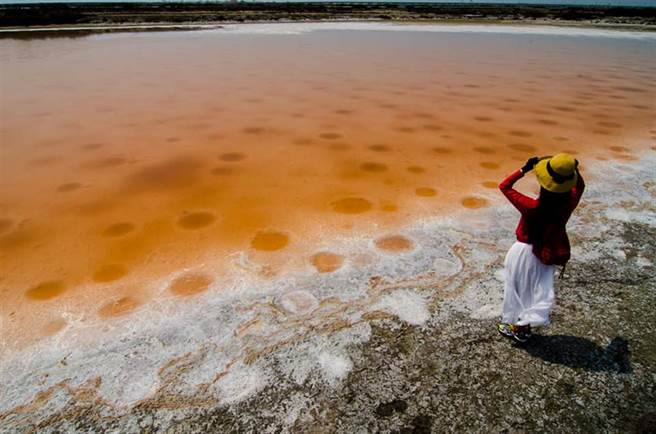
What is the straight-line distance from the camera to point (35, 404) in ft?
→ 6.27

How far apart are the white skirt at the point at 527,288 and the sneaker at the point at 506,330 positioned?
46 millimetres

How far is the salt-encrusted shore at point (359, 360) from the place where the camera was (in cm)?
184

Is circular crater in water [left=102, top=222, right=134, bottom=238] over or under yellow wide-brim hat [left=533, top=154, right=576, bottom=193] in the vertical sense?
under

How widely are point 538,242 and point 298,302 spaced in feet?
4.64

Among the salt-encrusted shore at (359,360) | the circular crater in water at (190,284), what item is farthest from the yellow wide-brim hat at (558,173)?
the circular crater in water at (190,284)

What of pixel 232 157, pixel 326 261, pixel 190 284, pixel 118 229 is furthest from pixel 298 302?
pixel 232 157

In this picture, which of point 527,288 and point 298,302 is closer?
point 527,288

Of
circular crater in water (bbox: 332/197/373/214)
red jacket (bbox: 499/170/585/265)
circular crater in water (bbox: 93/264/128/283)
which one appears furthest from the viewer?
circular crater in water (bbox: 332/197/373/214)

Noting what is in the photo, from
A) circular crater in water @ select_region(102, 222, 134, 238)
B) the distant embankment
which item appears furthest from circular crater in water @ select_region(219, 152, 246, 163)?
the distant embankment

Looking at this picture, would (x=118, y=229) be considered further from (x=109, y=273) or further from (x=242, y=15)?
(x=242, y=15)

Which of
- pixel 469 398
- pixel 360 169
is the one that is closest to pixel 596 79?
pixel 360 169

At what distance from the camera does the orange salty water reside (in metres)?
2.96

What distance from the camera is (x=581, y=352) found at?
2143 millimetres

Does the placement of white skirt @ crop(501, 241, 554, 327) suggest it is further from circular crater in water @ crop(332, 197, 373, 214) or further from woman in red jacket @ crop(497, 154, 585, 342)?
A: circular crater in water @ crop(332, 197, 373, 214)
